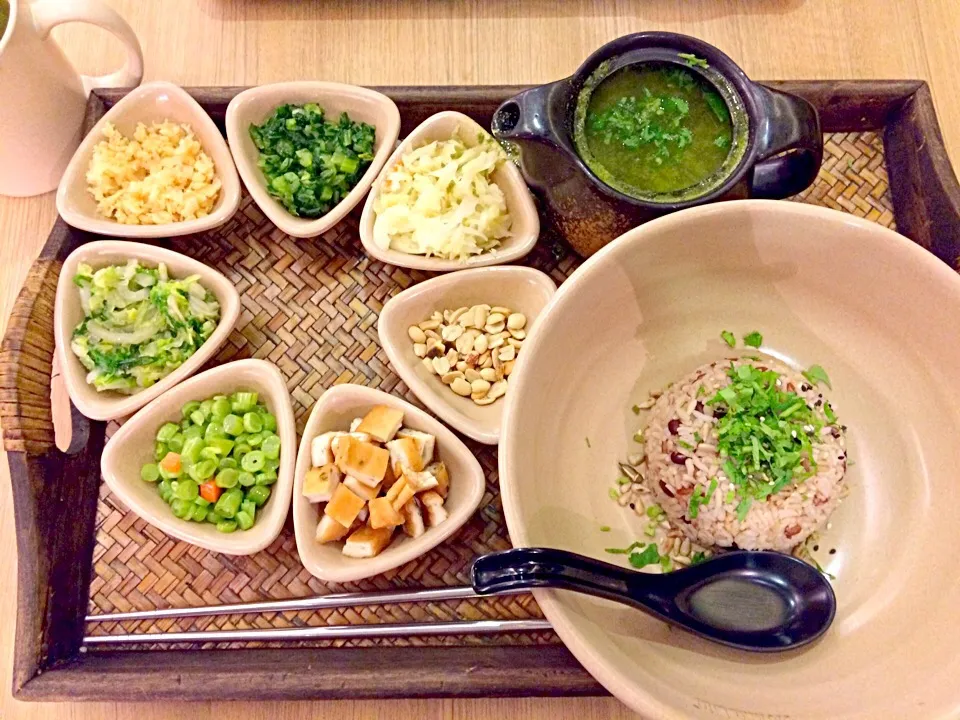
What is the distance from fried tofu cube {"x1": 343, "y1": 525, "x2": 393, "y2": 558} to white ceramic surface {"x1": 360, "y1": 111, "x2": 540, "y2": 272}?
0.61 metres

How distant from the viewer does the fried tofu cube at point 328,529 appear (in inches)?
57.8

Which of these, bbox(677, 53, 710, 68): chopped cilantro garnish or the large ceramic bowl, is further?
bbox(677, 53, 710, 68): chopped cilantro garnish

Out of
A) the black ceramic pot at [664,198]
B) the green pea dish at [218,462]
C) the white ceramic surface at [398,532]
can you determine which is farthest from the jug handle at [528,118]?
the green pea dish at [218,462]

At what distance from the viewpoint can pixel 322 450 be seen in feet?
4.89

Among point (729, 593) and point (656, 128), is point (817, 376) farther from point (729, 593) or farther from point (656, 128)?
point (656, 128)

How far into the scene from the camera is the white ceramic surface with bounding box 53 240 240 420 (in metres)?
1.54

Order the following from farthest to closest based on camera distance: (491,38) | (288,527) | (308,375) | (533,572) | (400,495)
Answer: (491,38) < (308,375) < (288,527) < (400,495) < (533,572)

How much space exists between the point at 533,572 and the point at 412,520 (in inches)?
15.5

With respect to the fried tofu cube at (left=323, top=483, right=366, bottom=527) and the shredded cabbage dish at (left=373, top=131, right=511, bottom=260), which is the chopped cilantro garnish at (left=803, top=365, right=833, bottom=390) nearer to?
the shredded cabbage dish at (left=373, top=131, right=511, bottom=260)

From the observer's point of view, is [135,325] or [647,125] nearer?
[647,125]

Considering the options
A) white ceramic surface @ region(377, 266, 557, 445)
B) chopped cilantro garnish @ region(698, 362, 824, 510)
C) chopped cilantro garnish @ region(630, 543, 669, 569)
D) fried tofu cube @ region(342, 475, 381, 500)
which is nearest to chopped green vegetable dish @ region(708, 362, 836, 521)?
chopped cilantro garnish @ region(698, 362, 824, 510)

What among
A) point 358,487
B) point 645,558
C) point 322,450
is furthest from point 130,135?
point 645,558

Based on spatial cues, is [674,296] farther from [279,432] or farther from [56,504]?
[56,504]

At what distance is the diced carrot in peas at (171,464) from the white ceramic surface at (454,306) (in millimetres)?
513
